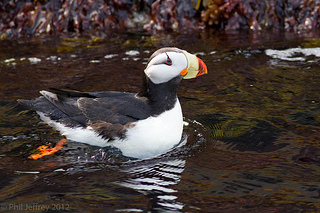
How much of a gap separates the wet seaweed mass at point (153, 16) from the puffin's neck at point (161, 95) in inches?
224

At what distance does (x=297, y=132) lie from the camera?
4957 mm

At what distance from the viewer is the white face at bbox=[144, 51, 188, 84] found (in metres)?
4.48

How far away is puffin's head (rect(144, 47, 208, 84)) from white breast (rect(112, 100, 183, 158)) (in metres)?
0.42

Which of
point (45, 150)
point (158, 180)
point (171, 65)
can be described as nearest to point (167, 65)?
point (171, 65)

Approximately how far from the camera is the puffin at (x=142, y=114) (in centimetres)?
450

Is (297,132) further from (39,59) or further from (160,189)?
(39,59)

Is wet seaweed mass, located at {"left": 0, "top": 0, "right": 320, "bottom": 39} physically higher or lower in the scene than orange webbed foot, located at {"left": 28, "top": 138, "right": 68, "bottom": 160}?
higher

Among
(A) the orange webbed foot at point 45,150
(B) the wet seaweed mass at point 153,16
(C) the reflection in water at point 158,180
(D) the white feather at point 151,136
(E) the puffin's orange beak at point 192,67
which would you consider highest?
(B) the wet seaweed mass at point 153,16

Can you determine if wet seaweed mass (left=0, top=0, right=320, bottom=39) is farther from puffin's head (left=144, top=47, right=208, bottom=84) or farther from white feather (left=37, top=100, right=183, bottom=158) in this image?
white feather (left=37, top=100, right=183, bottom=158)

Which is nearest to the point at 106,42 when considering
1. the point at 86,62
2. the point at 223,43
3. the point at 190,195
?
the point at 86,62

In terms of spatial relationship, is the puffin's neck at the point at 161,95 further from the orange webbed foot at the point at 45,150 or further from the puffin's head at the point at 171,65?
the orange webbed foot at the point at 45,150

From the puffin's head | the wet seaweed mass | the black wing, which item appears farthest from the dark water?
the wet seaweed mass

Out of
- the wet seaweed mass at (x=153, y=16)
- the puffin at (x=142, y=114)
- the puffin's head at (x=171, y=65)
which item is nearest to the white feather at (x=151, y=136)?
the puffin at (x=142, y=114)

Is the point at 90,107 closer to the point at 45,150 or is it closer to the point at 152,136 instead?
the point at 45,150
